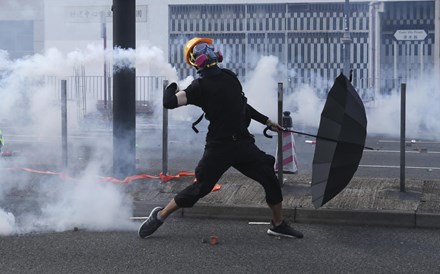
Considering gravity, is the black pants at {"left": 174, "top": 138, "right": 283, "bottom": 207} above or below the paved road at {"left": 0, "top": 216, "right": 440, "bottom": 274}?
above

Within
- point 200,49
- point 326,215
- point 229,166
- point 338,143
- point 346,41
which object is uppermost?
point 346,41

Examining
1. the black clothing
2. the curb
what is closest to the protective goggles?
the black clothing

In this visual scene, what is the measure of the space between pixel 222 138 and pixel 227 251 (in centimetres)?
92

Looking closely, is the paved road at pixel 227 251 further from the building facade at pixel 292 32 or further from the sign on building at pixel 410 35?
the sign on building at pixel 410 35

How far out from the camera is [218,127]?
5773mm

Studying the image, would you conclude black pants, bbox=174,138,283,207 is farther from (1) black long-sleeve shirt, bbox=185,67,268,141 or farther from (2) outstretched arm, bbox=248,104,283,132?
(2) outstretched arm, bbox=248,104,283,132

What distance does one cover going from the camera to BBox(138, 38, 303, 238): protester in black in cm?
571

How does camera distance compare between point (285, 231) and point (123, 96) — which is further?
point (123, 96)

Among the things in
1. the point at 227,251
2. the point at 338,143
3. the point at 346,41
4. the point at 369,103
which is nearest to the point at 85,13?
the point at 346,41

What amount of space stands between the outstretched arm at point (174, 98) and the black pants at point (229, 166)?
0.46 meters

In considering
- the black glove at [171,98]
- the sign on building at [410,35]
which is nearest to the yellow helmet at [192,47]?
the black glove at [171,98]

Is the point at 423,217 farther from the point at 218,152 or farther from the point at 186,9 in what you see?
the point at 186,9

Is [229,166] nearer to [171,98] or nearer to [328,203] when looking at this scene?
[171,98]

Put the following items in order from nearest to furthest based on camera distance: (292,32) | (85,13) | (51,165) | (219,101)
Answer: (219,101), (51,165), (85,13), (292,32)
